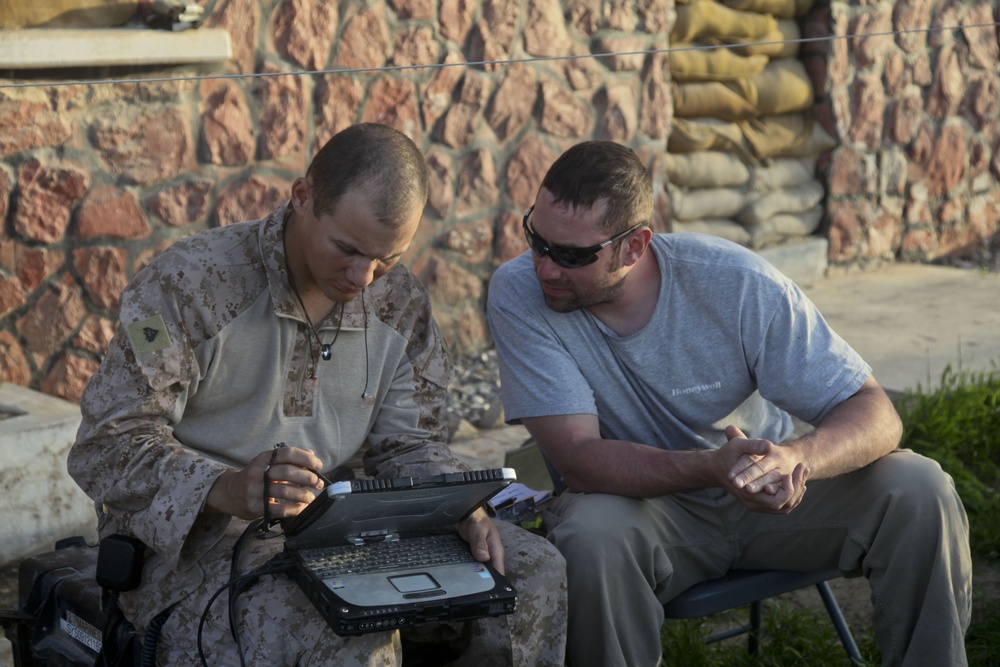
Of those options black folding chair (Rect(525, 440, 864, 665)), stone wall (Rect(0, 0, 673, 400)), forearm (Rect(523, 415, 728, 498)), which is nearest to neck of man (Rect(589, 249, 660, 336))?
forearm (Rect(523, 415, 728, 498))

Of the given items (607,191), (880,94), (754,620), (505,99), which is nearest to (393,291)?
(607,191)

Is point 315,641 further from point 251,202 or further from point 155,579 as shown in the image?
point 251,202

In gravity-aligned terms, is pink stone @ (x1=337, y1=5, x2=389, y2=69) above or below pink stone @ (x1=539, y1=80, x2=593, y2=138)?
above

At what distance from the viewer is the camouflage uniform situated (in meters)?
2.29

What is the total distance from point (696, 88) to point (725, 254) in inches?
138

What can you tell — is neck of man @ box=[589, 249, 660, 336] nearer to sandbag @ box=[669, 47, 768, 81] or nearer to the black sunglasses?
the black sunglasses

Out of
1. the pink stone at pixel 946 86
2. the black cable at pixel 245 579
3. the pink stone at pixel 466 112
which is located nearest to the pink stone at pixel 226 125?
the pink stone at pixel 466 112

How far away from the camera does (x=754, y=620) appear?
3.27m

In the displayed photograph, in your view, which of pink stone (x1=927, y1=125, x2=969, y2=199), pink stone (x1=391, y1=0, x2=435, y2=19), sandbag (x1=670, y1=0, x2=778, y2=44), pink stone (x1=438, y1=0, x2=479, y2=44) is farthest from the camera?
pink stone (x1=927, y1=125, x2=969, y2=199)

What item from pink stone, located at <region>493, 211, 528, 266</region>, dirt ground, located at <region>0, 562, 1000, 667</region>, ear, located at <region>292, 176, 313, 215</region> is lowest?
dirt ground, located at <region>0, 562, 1000, 667</region>

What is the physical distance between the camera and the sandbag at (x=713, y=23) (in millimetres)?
6094

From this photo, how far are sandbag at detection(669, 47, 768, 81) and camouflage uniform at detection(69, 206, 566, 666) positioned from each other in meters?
3.74

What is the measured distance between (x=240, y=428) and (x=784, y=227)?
16.0 feet

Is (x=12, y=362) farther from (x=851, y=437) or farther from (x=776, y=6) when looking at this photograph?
(x=776, y=6)
